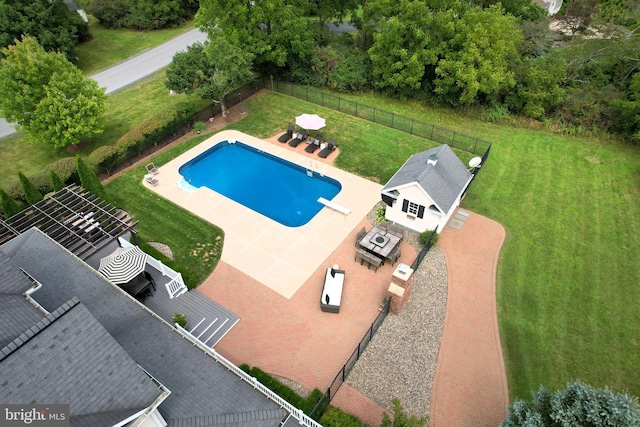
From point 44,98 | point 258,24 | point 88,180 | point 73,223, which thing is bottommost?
point 73,223

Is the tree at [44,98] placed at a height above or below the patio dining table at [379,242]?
above

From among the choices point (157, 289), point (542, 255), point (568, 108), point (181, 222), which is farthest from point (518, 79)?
point (157, 289)

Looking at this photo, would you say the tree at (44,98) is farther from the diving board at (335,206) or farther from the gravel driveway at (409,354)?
the gravel driveway at (409,354)

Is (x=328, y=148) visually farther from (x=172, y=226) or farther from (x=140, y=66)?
(x=140, y=66)

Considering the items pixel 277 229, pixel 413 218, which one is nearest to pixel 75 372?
pixel 277 229

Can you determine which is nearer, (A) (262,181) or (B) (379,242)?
(B) (379,242)

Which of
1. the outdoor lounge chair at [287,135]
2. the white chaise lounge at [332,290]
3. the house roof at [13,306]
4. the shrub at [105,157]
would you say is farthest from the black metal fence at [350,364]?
the shrub at [105,157]

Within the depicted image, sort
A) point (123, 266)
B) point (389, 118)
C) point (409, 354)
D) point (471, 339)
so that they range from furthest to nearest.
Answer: point (389, 118)
point (471, 339)
point (123, 266)
point (409, 354)
